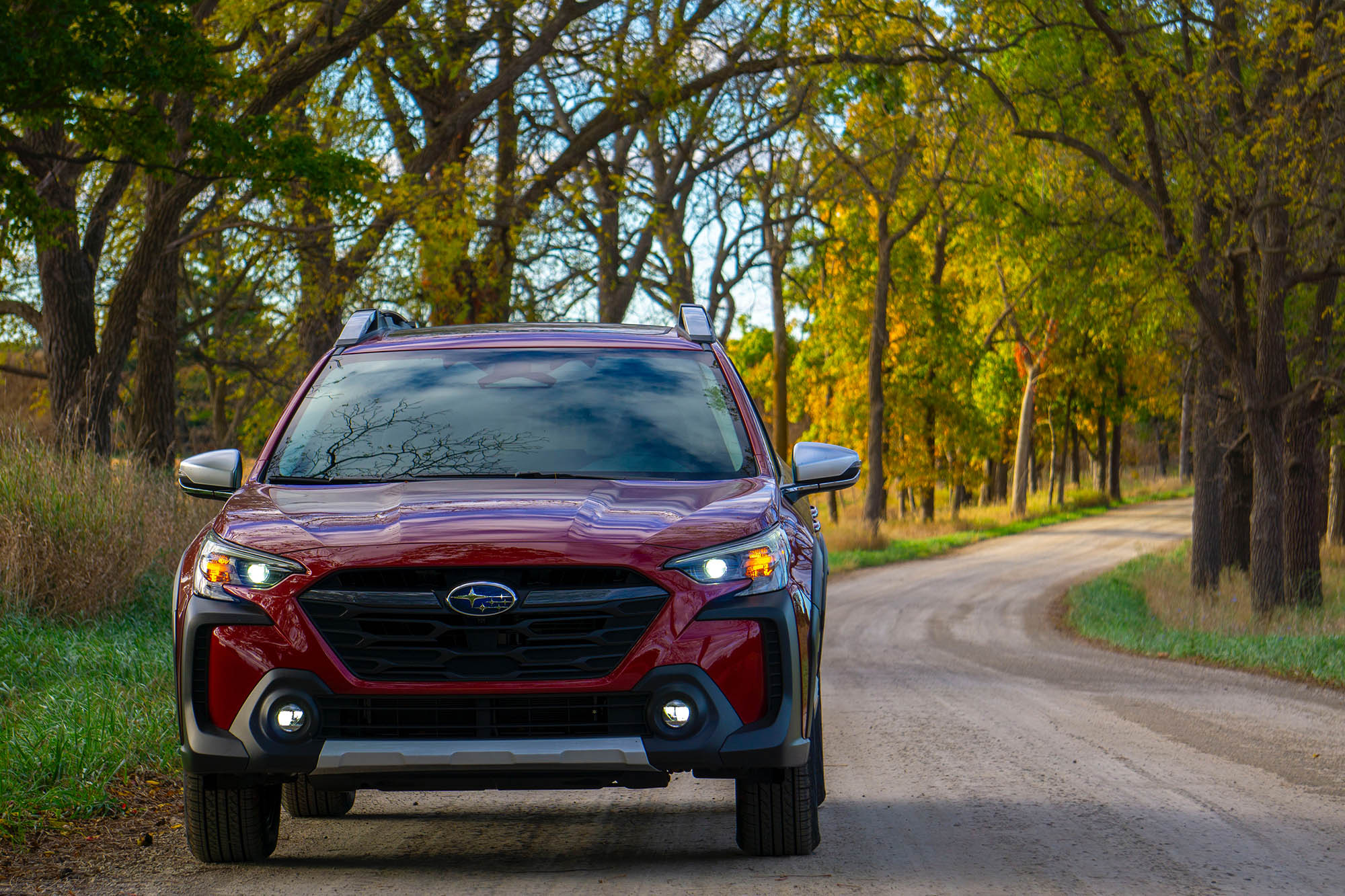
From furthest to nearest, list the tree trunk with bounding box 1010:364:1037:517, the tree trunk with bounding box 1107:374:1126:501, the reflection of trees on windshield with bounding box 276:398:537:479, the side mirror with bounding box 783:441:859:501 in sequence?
the tree trunk with bounding box 1107:374:1126:501 → the tree trunk with bounding box 1010:364:1037:517 → the side mirror with bounding box 783:441:859:501 → the reflection of trees on windshield with bounding box 276:398:537:479

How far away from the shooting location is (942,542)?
39500 mm

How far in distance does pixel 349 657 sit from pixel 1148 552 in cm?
3398

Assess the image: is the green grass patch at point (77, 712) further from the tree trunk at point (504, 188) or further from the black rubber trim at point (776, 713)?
the tree trunk at point (504, 188)

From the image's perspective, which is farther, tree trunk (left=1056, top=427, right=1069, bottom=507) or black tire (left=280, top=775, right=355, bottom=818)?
tree trunk (left=1056, top=427, right=1069, bottom=507)

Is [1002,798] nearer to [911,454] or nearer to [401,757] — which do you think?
[401,757]

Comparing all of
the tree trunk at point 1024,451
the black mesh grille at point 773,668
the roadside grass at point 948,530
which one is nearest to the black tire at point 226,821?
the black mesh grille at point 773,668

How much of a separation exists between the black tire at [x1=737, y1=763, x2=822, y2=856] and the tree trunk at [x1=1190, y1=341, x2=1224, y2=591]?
823 inches

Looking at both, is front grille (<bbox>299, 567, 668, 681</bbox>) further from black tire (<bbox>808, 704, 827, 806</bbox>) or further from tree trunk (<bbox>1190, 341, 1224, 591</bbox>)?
tree trunk (<bbox>1190, 341, 1224, 591</bbox>)

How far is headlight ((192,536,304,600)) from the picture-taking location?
4.68 metres

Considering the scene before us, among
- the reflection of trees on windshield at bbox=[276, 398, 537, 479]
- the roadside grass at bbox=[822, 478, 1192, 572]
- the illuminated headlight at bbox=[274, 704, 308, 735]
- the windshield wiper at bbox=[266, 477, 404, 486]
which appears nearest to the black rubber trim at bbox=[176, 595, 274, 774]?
the illuminated headlight at bbox=[274, 704, 308, 735]

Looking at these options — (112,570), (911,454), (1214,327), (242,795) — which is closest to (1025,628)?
(1214,327)

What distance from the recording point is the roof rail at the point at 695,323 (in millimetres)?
6434

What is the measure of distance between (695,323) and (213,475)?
220cm

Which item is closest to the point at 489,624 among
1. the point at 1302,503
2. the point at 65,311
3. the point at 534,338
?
the point at 534,338
